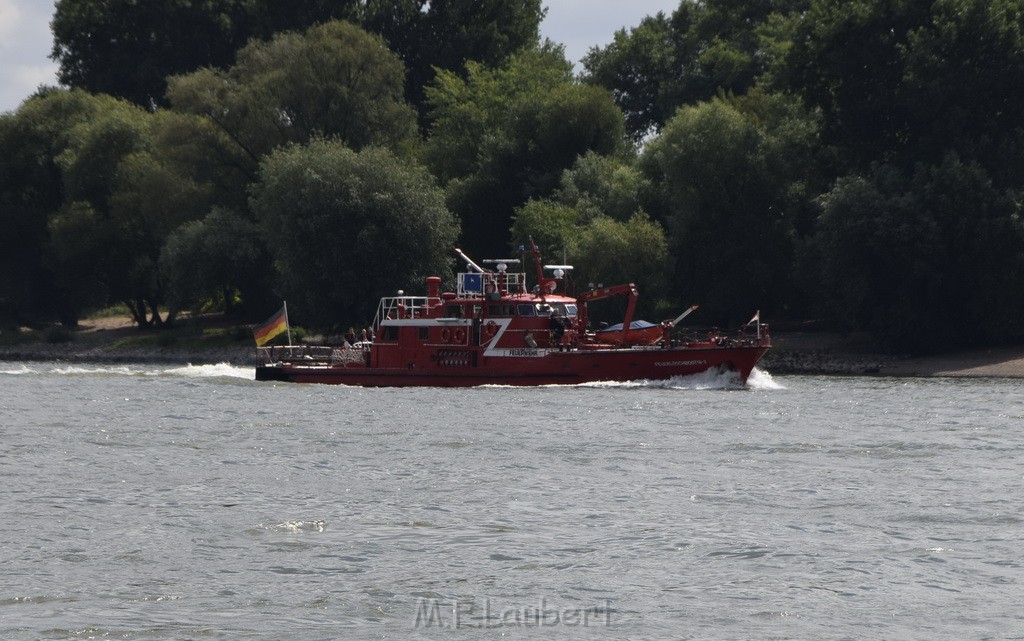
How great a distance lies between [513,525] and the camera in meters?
23.4

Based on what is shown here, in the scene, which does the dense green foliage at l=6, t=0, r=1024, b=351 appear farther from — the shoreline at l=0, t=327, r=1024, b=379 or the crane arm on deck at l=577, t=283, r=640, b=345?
the crane arm on deck at l=577, t=283, r=640, b=345

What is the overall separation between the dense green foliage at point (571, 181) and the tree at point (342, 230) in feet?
0.38

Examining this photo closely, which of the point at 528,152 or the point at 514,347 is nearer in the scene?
the point at 514,347

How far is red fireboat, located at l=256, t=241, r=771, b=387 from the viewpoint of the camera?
170ft

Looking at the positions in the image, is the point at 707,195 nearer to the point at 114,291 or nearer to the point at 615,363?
the point at 615,363

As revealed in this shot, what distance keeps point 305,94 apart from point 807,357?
101 ft

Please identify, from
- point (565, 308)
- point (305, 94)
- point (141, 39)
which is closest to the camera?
point (565, 308)

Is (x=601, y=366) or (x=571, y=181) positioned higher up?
(x=571, y=181)

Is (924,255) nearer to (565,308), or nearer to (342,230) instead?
(565,308)

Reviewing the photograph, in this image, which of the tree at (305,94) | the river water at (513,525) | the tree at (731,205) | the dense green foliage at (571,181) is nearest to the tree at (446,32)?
the dense green foliage at (571,181)

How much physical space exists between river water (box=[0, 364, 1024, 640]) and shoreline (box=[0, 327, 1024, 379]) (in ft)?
74.9

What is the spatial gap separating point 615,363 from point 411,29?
65509 millimetres

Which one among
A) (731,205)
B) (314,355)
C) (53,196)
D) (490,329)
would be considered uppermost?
(53,196)

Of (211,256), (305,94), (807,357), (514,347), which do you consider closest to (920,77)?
(807,357)
